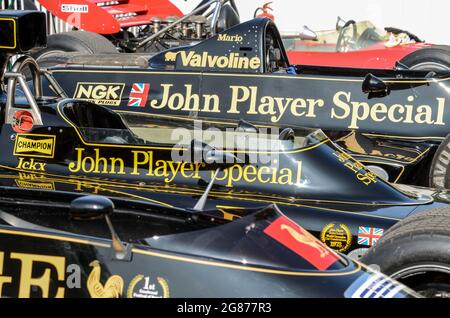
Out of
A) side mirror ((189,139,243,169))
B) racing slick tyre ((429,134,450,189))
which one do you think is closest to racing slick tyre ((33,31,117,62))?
racing slick tyre ((429,134,450,189))

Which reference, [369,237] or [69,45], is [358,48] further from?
[369,237]

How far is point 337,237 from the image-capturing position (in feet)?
15.8

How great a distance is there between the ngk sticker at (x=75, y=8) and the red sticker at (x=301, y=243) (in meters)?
9.29

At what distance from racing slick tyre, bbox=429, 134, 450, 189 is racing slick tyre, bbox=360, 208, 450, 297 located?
108 inches

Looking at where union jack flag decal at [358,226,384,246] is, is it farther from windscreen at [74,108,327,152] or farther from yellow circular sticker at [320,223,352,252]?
windscreen at [74,108,327,152]

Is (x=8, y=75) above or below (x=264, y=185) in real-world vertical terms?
above

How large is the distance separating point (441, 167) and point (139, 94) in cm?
293

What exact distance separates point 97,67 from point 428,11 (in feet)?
37.6

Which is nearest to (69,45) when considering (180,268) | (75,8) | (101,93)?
(101,93)

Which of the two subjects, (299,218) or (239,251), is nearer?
(239,251)
